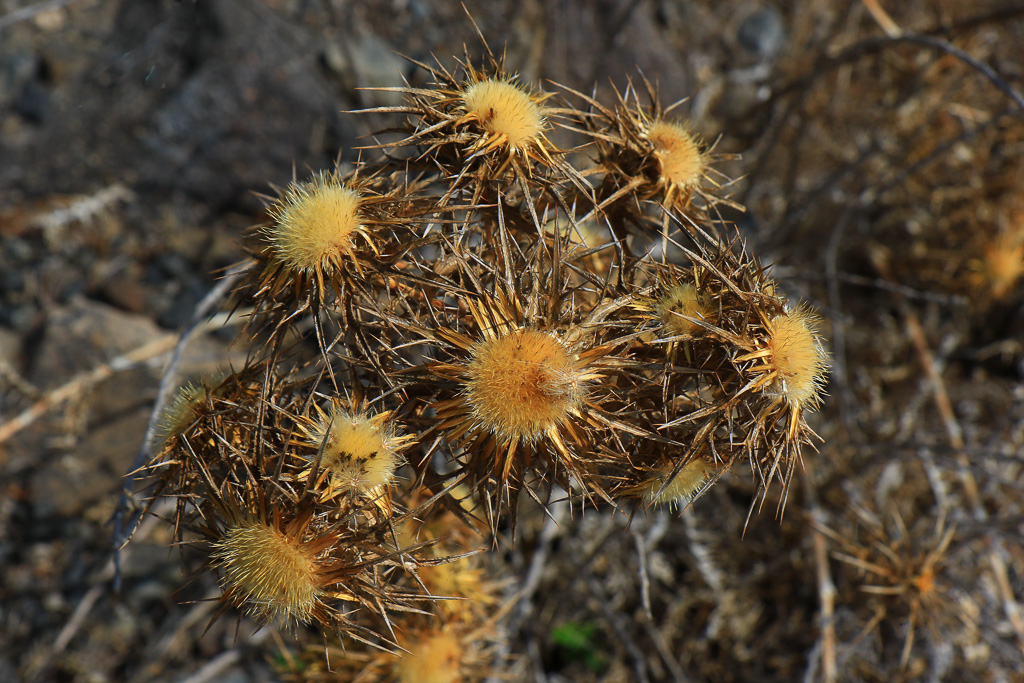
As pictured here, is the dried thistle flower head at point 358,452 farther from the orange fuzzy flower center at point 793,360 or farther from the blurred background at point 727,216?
the blurred background at point 727,216

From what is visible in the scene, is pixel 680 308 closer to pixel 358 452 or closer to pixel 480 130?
pixel 480 130

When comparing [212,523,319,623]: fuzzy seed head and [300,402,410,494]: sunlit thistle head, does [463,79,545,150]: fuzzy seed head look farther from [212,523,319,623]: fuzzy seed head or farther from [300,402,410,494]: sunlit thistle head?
[212,523,319,623]: fuzzy seed head

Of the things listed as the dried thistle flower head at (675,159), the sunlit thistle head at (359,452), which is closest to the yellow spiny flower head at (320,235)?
the sunlit thistle head at (359,452)

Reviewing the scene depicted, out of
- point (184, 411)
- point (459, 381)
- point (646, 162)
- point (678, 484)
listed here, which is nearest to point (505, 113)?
point (646, 162)

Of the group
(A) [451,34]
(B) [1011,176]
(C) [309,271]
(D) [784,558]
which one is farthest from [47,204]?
(B) [1011,176]

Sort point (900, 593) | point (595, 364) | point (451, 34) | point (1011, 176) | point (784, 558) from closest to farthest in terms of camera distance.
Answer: point (595, 364)
point (900, 593)
point (784, 558)
point (1011, 176)
point (451, 34)

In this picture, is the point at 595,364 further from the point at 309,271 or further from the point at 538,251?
the point at 309,271
